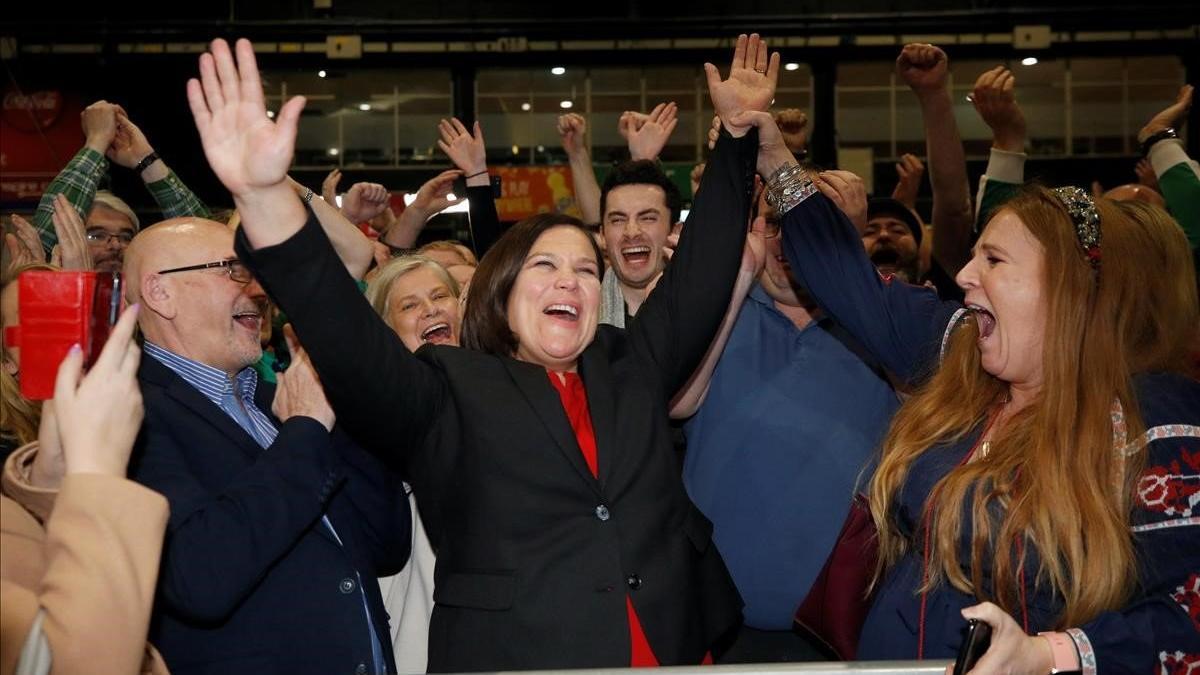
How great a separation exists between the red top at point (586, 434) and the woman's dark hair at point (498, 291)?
0.43 ft

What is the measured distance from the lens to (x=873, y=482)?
2324 mm

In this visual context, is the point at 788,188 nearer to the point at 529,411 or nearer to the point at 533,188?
the point at 529,411

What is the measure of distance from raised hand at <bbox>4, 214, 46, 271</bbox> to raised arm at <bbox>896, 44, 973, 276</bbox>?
2371 mm

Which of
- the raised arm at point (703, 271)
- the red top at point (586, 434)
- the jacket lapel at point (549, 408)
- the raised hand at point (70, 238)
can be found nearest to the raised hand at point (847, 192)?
the raised arm at point (703, 271)

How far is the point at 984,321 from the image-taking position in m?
2.35

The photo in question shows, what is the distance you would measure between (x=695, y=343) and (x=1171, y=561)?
0.98 metres

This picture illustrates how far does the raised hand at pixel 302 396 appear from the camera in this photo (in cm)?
231

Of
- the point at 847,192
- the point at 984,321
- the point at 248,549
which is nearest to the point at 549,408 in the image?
the point at 248,549

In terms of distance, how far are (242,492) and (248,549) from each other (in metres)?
0.11

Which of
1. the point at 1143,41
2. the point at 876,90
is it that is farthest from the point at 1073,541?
the point at 876,90

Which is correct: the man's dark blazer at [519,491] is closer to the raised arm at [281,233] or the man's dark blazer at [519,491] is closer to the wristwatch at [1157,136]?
the raised arm at [281,233]

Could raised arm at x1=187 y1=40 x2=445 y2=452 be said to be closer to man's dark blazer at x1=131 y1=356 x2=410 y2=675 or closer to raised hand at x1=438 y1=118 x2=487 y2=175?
man's dark blazer at x1=131 y1=356 x2=410 y2=675

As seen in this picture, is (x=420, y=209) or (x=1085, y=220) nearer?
(x=1085, y=220)

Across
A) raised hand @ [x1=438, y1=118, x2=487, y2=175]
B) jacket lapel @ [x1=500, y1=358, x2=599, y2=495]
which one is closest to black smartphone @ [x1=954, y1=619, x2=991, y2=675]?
jacket lapel @ [x1=500, y1=358, x2=599, y2=495]
